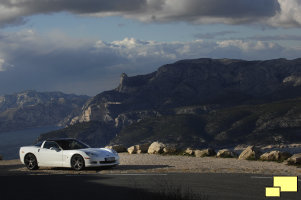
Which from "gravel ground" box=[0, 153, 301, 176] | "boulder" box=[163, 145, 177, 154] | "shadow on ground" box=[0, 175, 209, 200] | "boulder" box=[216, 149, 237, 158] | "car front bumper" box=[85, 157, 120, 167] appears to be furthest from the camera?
"boulder" box=[163, 145, 177, 154]

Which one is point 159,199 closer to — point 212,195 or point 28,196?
point 212,195

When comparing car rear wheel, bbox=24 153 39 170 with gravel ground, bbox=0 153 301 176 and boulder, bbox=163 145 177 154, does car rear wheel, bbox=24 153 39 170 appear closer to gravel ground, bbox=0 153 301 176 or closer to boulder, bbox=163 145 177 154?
gravel ground, bbox=0 153 301 176

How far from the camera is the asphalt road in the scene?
12953mm

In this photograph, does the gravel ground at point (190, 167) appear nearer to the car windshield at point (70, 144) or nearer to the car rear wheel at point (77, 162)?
the car rear wheel at point (77, 162)

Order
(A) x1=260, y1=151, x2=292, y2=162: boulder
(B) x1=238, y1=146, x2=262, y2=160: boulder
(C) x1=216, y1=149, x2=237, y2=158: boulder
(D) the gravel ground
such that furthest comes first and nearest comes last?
(C) x1=216, y1=149, x2=237, y2=158: boulder → (B) x1=238, y1=146, x2=262, y2=160: boulder → (A) x1=260, y1=151, x2=292, y2=162: boulder → (D) the gravel ground

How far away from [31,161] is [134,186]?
9107 mm

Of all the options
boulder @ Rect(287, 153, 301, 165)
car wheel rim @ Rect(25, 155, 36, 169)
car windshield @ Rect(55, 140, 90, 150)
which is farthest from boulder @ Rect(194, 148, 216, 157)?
car wheel rim @ Rect(25, 155, 36, 169)

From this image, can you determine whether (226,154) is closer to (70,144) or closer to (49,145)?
(70,144)

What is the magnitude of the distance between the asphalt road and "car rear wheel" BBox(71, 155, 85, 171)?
5.57ft

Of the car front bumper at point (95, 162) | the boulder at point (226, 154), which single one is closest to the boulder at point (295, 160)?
the boulder at point (226, 154)

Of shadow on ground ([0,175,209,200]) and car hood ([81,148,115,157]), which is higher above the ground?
car hood ([81,148,115,157])

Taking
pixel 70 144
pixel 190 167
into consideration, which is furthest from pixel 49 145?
pixel 190 167

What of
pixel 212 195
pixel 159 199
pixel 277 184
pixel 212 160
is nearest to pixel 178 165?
pixel 212 160

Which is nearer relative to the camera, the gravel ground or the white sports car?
the gravel ground
